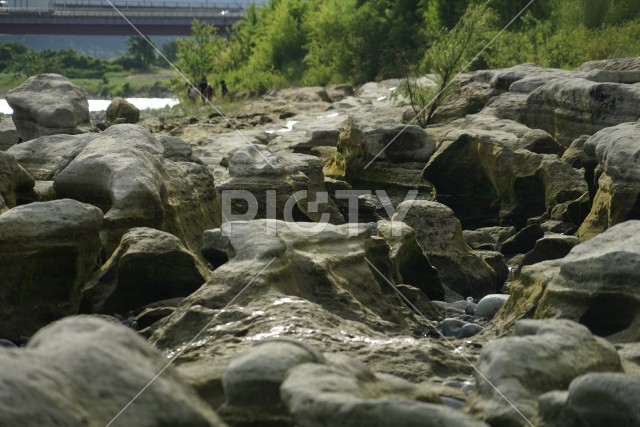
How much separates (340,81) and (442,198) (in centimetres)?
2888

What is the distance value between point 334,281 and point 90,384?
427 centimetres

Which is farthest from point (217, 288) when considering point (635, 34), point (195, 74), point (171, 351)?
point (195, 74)

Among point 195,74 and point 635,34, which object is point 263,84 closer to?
point 195,74

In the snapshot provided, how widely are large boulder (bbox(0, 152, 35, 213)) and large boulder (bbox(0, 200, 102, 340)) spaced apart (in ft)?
5.09

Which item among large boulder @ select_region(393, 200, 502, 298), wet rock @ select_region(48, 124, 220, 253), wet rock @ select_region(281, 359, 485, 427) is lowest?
large boulder @ select_region(393, 200, 502, 298)

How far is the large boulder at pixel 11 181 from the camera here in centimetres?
1077

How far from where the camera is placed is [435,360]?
7.60 m

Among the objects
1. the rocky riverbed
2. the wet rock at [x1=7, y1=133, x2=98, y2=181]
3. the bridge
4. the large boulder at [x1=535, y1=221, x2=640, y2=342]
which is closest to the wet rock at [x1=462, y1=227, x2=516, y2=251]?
the rocky riverbed

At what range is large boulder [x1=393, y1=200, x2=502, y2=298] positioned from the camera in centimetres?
1135

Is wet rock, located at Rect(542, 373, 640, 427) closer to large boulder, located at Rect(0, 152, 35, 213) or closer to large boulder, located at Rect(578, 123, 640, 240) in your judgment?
large boulder, located at Rect(578, 123, 640, 240)

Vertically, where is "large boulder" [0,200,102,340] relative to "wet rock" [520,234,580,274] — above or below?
above

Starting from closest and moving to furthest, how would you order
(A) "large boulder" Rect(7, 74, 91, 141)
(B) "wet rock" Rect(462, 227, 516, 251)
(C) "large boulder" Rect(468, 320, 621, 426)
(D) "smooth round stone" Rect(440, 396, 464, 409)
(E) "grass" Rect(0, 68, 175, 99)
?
(C) "large boulder" Rect(468, 320, 621, 426) → (D) "smooth round stone" Rect(440, 396, 464, 409) → (B) "wet rock" Rect(462, 227, 516, 251) → (A) "large boulder" Rect(7, 74, 91, 141) → (E) "grass" Rect(0, 68, 175, 99)

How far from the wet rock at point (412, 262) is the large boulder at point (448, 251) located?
41 cm

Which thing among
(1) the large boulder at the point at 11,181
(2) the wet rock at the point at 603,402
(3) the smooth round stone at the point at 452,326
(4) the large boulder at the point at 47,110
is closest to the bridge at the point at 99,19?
(4) the large boulder at the point at 47,110
